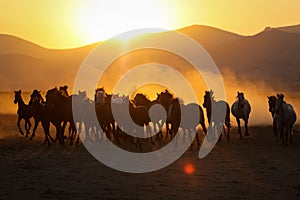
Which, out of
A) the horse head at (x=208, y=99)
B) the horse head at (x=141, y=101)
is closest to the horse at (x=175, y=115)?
the horse head at (x=208, y=99)

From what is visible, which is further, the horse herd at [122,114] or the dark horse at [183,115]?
the horse herd at [122,114]

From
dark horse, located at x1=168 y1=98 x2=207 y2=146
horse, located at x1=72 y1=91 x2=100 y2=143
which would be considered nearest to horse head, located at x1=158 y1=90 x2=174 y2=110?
dark horse, located at x1=168 y1=98 x2=207 y2=146

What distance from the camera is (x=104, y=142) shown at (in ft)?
76.5

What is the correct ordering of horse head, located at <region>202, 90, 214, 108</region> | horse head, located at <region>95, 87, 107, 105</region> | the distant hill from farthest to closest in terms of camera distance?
the distant hill < horse head, located at <region>202, 90, 214, 108</region> < horse head, located at <region>95, 87, 107, 105</region>

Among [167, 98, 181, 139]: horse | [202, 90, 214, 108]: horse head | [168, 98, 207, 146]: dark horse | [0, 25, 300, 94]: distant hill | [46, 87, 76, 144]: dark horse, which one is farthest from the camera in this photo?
[0, 25, 300, 94]: distant hill

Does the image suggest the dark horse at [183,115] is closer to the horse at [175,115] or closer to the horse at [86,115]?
the horse at [175,115]

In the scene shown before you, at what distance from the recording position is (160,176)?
15039mm

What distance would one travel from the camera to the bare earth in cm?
1266

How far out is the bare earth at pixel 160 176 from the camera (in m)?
12.7

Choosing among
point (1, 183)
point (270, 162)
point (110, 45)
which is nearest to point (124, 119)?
point (270, 162)

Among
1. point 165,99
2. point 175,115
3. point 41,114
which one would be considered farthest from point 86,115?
point 175,115

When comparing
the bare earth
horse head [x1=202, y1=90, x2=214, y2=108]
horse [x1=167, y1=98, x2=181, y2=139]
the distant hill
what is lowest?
the bare earth

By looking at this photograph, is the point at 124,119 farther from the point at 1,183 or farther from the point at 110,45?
the point at 110,45

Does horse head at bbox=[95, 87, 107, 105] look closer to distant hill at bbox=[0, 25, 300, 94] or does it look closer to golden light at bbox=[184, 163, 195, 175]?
golden light at bbox=[184, 163, 195, 175]
